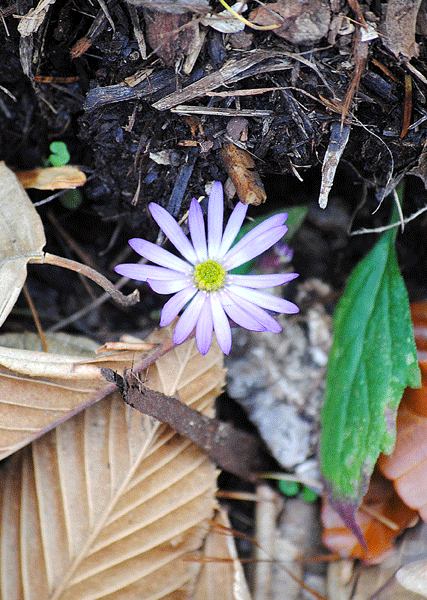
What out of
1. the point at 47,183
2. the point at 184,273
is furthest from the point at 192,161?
the point at 47,183

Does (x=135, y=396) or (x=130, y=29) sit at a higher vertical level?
(x=130, y=29)

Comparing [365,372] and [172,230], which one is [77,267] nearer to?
[172,230]

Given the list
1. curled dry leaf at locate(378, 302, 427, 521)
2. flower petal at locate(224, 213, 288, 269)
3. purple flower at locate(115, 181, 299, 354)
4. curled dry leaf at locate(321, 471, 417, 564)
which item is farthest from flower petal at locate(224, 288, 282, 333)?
curled dry leaf at locate(321, 471, 417, 564)

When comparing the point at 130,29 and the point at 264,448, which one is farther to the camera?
the point at 264,448

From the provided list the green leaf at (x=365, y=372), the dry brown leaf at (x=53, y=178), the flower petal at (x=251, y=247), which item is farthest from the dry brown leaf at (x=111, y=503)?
the dry brown leaf at (x=53, y=178)

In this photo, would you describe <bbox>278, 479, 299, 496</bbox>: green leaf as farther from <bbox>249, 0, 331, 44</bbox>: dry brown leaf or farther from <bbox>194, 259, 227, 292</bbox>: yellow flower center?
<bbox>249, 0, 331, 44</bbox>: dry brown leaf

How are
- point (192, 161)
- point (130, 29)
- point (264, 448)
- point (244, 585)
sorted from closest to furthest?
point (130, 29) < point (192, 161) < point (244, 585) < point (264, 448)

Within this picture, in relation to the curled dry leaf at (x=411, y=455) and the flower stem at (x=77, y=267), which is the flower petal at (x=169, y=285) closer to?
the flower stem at (x=77, y=267)

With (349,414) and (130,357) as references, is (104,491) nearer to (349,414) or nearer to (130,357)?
(130,357)
